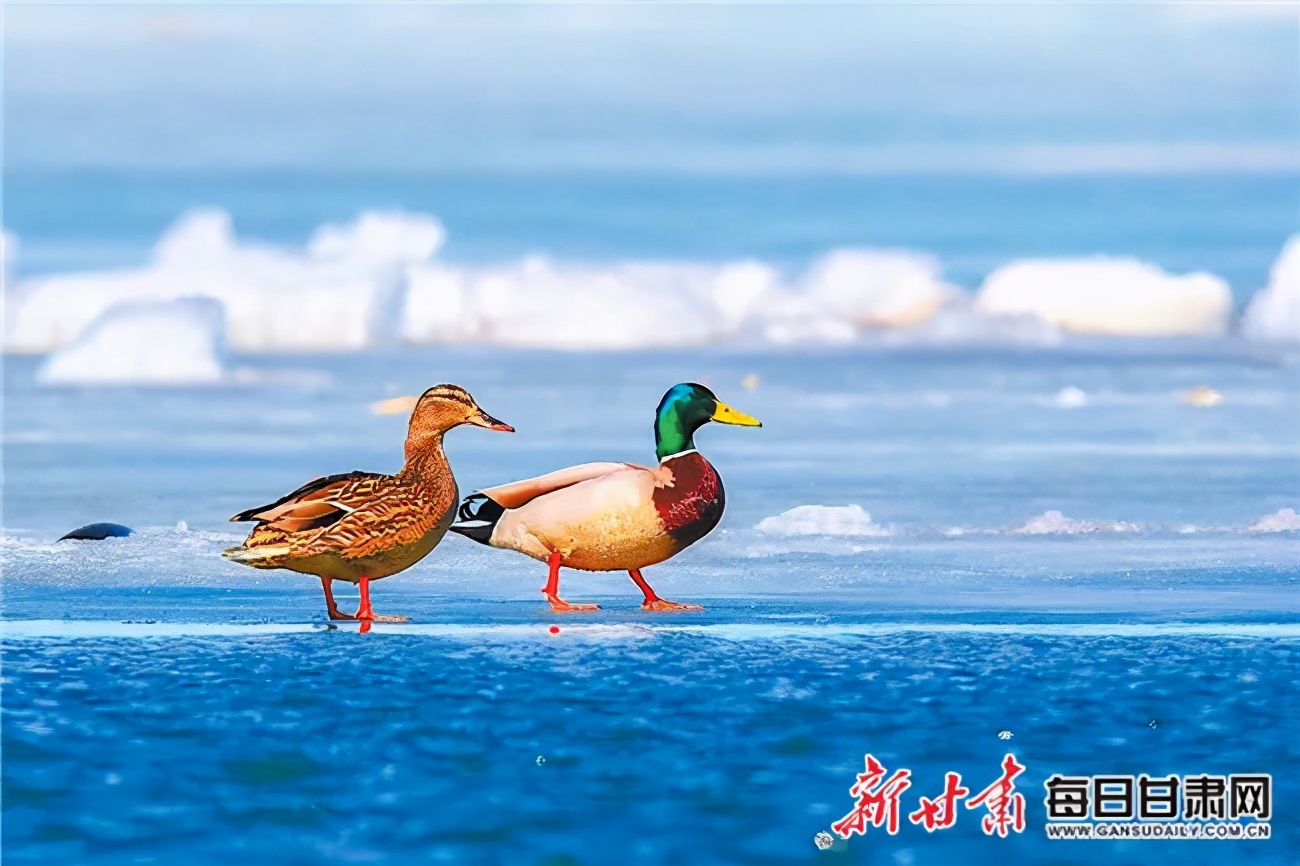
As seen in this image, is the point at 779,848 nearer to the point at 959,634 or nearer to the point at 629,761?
the point at 629,761

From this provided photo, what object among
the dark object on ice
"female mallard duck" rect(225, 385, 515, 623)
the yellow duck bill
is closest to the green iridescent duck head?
the yellow duck bill

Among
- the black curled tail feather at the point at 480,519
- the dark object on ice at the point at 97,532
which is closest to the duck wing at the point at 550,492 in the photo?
the black curled tail feather at the point at 480,519

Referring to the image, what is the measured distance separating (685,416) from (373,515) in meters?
2.10

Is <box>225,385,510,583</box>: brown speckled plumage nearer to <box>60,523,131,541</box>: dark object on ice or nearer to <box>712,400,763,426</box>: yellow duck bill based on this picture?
<box>712,400,763,426</box>: yellow duck bill

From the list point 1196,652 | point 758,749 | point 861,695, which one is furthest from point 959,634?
point 758,749

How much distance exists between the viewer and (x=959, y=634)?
9312mm

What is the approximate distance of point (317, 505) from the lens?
8.99 meters

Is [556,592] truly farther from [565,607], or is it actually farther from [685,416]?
[685,416]

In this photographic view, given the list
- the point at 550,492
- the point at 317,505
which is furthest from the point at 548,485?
the point at 317,505

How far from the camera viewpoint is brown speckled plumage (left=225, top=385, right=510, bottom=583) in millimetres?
8930

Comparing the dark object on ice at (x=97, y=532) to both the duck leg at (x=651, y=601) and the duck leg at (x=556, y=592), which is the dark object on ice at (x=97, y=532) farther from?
the duck leg at (x=651, y=601)

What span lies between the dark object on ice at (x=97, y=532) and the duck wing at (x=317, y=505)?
344cm

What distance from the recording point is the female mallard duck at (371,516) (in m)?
8.93

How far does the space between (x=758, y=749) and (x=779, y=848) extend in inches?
39.9
